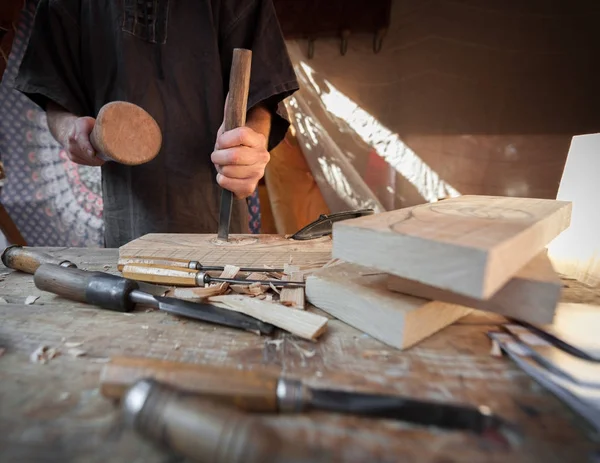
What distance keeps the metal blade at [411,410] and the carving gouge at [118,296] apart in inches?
9.0

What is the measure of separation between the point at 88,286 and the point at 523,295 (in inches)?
32.9

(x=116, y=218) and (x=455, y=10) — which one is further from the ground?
(x=455, y=10)

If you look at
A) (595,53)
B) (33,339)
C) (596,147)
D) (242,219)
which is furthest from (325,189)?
(33,339)

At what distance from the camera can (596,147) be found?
1051mm

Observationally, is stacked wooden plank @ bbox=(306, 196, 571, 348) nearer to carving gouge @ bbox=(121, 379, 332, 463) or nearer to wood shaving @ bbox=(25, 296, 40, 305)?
carving gouge @ bbox=(121, 379, 332, 463)

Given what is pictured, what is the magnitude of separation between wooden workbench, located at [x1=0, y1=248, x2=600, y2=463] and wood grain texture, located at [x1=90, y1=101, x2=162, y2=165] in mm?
512

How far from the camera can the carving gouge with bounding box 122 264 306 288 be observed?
0.84 meters

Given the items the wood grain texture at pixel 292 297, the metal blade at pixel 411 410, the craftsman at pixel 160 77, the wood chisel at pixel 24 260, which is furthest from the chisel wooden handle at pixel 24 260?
the metal blade at pixel 411 410

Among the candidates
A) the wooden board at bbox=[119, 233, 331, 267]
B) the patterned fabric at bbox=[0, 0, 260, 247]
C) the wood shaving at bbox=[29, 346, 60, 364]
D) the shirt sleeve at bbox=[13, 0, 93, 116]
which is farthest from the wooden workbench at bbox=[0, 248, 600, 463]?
the patterned fabric at bbox=[0, 0, 260, 247]

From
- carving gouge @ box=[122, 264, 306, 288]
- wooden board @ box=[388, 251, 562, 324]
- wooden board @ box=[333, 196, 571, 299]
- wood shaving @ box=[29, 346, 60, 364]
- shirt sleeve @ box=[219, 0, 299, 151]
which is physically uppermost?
shirt sleeve @ box=[219, 0, 299, 151]

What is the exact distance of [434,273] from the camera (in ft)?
1.68

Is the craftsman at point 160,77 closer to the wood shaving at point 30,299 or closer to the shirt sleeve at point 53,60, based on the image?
the shirt sleeve at point 53,60

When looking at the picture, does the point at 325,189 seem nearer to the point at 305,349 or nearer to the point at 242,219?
the point at 242,219

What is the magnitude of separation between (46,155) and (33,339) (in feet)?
8.77
